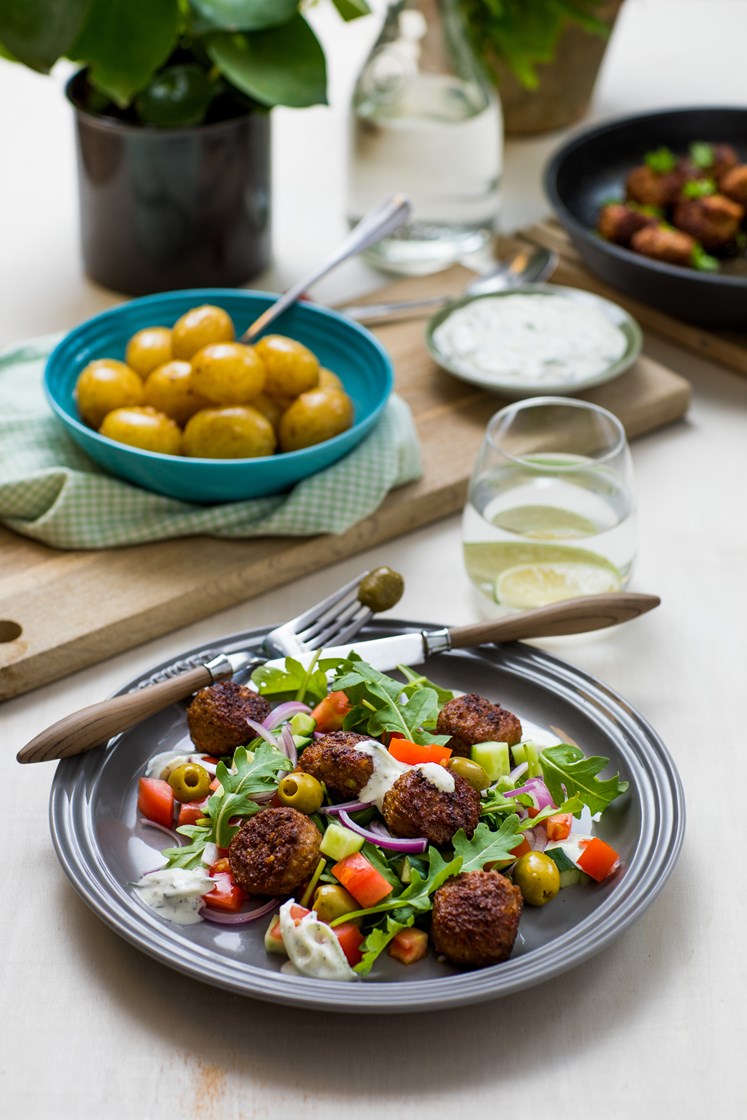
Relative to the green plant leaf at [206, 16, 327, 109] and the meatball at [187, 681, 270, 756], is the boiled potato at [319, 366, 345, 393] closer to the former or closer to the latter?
the green plant leaf at [206, 16, 327, 109]

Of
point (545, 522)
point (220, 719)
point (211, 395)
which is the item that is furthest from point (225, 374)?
point (220, 719)

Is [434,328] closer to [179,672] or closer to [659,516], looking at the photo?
[659,516]

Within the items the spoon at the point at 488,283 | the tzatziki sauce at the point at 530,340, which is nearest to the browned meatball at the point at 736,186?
the spoon at the point at 488,283

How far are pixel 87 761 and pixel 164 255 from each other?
100 centimetres

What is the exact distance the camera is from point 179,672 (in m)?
1.21

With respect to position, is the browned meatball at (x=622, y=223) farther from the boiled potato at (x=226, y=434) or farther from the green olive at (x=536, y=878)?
the green olive at (x=536, y=878)

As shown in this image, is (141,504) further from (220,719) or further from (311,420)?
(220,719)

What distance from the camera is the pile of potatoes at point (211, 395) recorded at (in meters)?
1.45

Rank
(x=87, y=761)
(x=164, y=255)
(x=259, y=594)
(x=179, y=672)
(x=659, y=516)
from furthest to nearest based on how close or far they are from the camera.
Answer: (x=164, y=255) < (x=659, y=516) < (x=259, y=594) < (x=179, y=672) < (x=87, y=761)

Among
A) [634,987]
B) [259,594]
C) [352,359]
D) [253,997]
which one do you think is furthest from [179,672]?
[352,359]

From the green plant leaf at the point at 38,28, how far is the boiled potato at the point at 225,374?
0.34m

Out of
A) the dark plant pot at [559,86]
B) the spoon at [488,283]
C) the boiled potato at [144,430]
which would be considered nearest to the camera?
the boiled potato at [144,430]

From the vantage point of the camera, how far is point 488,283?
194cm

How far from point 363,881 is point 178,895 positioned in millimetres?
140
